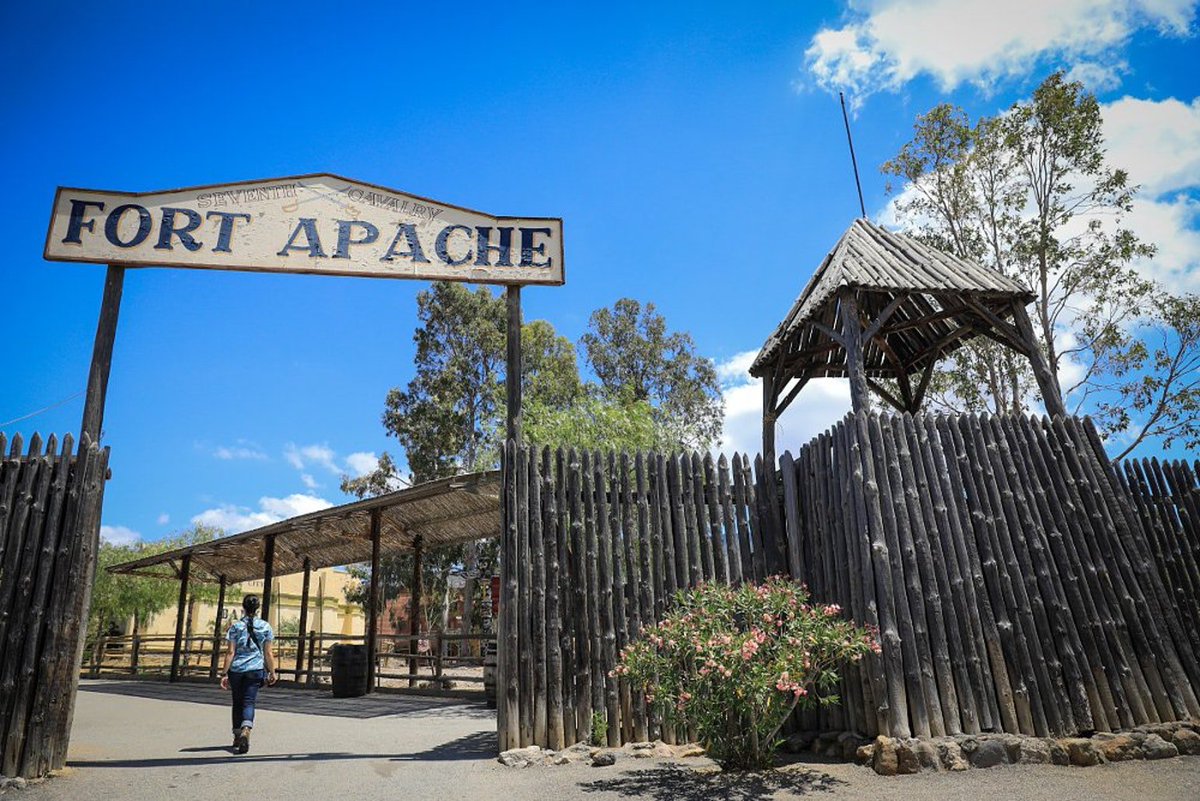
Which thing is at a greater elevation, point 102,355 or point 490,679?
point 102,355

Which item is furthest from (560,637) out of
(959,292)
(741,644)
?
(959,292)

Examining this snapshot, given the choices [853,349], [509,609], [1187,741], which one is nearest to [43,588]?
[509,609]

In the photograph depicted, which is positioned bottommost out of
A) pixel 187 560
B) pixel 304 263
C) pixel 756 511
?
pixel 756 511

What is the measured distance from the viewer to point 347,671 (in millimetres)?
13094

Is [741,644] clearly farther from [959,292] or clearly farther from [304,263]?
[304,263]

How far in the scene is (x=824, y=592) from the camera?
615cm

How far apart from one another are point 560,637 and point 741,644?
1.68 metres

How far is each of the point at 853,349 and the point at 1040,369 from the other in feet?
6.55

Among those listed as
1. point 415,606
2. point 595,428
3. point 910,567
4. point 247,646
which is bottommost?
point 247,646

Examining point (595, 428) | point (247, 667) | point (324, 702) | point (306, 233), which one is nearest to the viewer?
point (247, 667)

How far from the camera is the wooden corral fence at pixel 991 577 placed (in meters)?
5.41

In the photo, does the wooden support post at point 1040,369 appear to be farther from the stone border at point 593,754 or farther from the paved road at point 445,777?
the stone border at point 593,754

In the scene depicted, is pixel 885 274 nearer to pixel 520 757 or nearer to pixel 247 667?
pixel 520 757

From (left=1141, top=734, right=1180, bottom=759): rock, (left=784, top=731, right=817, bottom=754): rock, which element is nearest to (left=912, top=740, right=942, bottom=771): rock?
(left=784, top=731, right=817, bottom=754): rock
